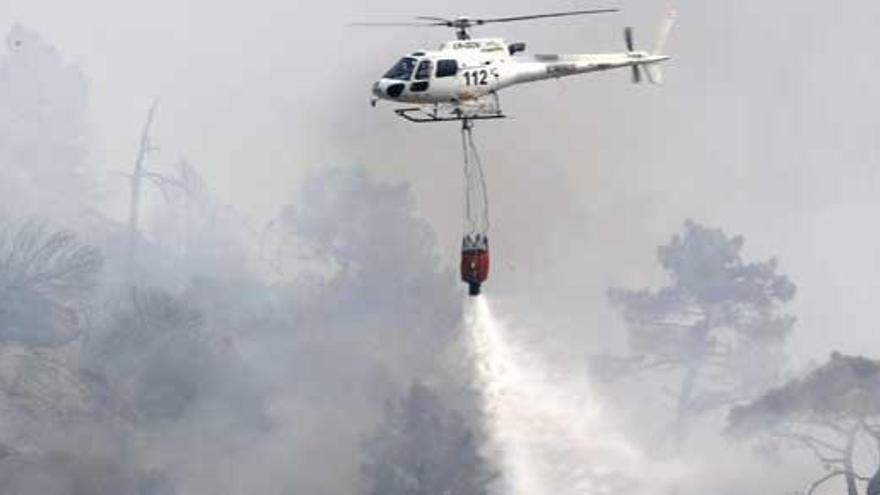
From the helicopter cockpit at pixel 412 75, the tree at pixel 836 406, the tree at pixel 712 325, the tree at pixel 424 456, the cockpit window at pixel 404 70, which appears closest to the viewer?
the helicopter cockpit at pixel 412 75

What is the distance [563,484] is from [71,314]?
129 feet

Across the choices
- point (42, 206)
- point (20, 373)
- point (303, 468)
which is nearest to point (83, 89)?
point (42, 206)

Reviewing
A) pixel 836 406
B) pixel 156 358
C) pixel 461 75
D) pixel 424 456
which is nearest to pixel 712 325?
pixel 424 456

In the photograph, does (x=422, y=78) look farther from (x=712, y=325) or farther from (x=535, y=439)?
(x=712, y=325)

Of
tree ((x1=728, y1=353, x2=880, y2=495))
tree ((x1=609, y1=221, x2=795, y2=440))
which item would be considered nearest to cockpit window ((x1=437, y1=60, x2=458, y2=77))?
tree ((x1=728, y1=353, x2=880, y2=495))

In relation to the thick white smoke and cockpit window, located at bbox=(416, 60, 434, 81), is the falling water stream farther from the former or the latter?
cockpit window, located at bbox=(416, 60, 434, 81)

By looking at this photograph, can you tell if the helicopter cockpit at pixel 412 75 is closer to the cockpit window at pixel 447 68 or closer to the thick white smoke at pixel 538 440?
the cockpit window at pixel 447 68

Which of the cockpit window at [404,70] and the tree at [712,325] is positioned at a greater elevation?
the tree at [712,325]

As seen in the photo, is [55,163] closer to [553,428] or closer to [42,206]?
[42,206]

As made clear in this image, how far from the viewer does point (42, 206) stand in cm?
16650

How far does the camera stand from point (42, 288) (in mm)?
126938

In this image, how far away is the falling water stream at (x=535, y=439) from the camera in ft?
329

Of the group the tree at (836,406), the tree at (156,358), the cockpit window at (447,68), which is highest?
the tree at (156,358)

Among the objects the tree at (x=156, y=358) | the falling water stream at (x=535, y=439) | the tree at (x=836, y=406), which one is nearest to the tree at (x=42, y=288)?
the tree at (x=156, y=358)
